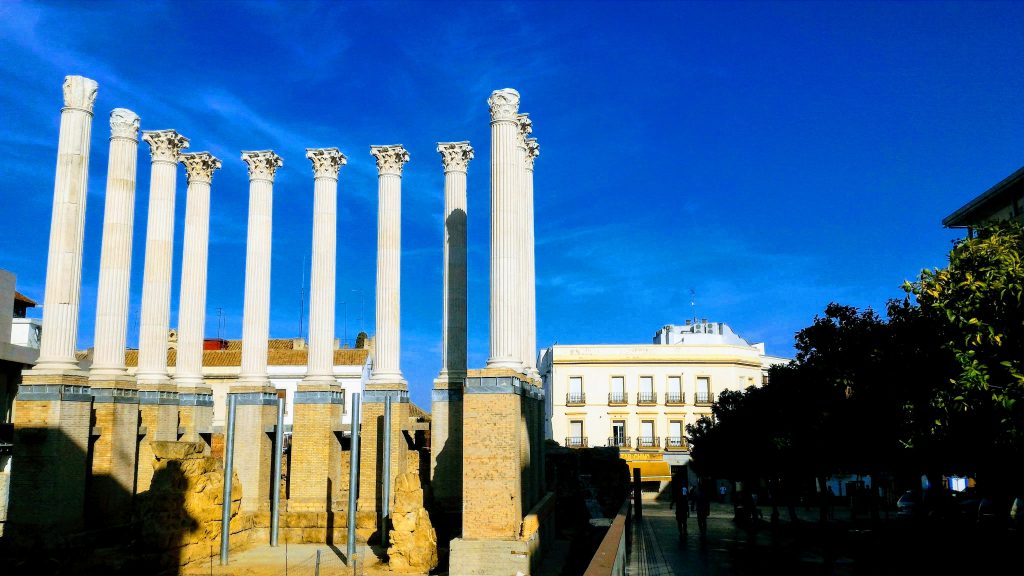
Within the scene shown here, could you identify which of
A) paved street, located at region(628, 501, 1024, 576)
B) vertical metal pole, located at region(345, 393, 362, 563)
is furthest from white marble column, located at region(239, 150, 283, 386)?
paved street, located at region(628, 501, 1024, 576)

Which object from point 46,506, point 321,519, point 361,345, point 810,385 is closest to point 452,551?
point 321,519

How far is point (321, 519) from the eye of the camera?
26156 mm

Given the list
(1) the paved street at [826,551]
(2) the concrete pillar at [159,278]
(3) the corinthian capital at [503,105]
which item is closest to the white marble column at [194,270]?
(2) the concrete pillar at [159,278]

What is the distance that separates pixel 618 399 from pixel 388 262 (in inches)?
1242

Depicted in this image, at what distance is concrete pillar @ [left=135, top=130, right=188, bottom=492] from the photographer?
28.0 metres

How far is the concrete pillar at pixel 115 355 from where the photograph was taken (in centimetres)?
2448

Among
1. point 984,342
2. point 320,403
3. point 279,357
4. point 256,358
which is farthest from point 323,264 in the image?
point 279,357

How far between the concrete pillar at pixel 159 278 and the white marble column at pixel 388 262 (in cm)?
674

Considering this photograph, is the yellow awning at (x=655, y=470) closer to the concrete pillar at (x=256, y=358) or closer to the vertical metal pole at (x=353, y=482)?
the concrete pillar at (x=256, y=358)

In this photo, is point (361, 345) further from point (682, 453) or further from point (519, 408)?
point (519, 408)

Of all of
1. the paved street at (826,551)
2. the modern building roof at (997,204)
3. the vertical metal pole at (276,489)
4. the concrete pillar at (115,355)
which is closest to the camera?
the paved street at (826,551)

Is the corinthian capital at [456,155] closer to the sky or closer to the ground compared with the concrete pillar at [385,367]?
closer to the sky

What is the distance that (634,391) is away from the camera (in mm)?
57312

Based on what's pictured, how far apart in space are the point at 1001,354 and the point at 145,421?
24199mm
